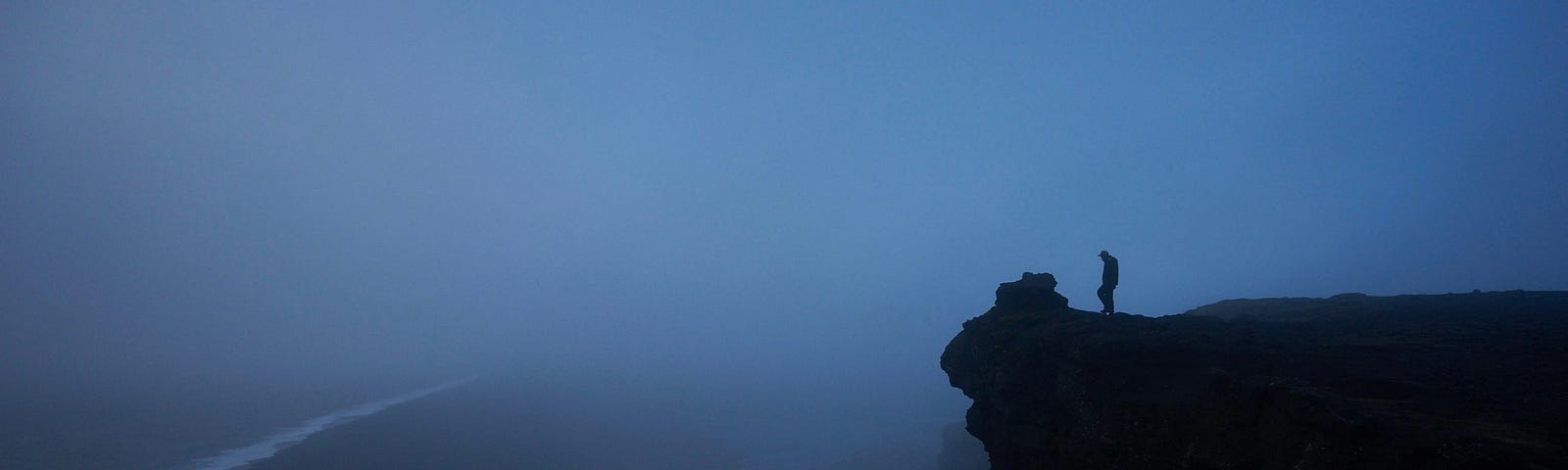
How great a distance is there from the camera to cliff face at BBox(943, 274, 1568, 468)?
9523 mm

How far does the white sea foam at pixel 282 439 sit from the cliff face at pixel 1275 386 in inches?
2019

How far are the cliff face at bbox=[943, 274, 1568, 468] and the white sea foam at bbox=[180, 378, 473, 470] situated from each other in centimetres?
5129

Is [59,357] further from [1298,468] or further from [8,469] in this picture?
Answer: [1298,468]

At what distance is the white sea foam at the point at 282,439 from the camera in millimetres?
43266

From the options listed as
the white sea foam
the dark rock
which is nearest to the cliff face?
the dark rock

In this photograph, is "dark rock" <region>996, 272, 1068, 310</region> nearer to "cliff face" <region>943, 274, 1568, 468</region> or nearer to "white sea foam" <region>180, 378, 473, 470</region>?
"cliff face" <region>943, 274, 1568, 468</region>

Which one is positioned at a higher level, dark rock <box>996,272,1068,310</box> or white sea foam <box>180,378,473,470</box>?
dark rock <box>996,272,1068,310</box>

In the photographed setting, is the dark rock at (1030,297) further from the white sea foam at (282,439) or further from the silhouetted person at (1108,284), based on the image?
the white sea foam at (282,439)

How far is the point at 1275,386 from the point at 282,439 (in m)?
67.9

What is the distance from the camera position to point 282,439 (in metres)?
52.8

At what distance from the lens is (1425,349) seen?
46.9ft

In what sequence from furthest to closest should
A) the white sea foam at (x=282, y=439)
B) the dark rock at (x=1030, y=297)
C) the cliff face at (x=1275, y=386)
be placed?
the white sea foam at (x=282, y=439)
the dark rock at (x=1030, y=297)
the cliff face at (x=1275, y=386)

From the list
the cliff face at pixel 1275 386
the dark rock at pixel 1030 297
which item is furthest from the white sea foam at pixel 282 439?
the dark rock at pixel 1030 297

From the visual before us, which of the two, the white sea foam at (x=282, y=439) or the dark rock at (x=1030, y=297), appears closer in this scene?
the dark rock at (x=1030, y=297)
